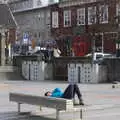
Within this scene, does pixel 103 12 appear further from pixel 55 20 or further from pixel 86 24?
pixel 55 20

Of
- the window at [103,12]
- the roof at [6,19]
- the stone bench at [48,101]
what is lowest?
the stone bench at [48,101]

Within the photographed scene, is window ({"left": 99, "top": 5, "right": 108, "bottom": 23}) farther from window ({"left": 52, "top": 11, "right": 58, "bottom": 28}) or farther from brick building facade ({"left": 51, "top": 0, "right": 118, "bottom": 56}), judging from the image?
window ({"left": 52, "top": 11, "right": 58, "bottom": 28})

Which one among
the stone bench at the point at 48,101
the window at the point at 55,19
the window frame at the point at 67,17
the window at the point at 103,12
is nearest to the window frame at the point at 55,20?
the window at the point at 55,19

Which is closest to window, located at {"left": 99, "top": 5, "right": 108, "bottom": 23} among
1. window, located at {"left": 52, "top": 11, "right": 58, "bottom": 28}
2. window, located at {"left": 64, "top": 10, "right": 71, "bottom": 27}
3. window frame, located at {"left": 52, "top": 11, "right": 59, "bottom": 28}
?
window, located at {"left": 64, "top": 10, "right": 71, "bottom": 27}

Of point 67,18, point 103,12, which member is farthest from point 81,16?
point 103,12

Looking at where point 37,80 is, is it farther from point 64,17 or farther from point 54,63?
point 64,17

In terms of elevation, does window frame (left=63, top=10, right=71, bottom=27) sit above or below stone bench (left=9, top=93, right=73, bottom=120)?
above

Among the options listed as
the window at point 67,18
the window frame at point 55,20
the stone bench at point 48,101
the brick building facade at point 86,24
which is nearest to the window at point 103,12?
the brick building facade at point 86,24

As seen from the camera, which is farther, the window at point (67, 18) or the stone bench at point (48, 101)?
the window at point (67, 18)

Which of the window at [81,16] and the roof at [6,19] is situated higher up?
the window at [81,16]

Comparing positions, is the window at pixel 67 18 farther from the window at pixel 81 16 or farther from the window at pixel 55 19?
the window at pixel 55 19

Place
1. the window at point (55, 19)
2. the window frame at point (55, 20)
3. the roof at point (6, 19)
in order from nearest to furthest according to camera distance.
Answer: the roof at point (6, 19) → the window frame at point (55, 20) → the window at point (55, 19)

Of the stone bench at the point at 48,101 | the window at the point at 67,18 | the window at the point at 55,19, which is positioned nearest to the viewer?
the stone bench at the point at 48,101

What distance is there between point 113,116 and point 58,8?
66.4m
